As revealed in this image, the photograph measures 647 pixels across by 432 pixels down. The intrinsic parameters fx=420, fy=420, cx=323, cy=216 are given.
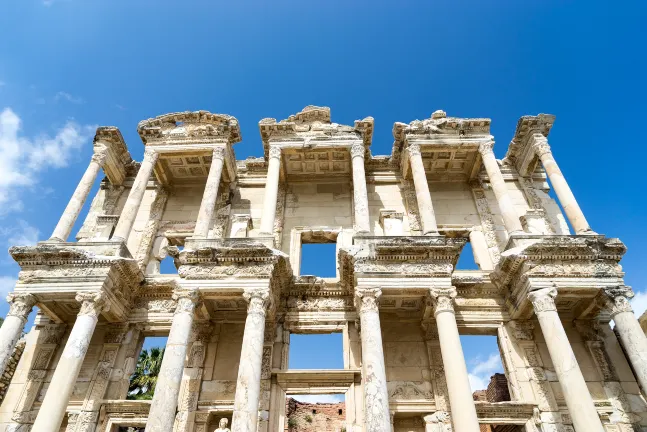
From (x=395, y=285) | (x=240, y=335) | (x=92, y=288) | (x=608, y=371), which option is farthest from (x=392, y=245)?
(x=92, y=288)

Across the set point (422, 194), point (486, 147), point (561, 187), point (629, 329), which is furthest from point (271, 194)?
point (629, 329)

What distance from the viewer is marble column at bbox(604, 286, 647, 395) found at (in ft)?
34.1

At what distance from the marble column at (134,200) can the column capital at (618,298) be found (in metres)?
14.2

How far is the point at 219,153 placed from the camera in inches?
602

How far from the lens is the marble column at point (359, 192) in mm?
13125

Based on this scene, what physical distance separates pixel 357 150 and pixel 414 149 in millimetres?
2100

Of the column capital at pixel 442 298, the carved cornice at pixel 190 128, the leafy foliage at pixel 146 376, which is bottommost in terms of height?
the column capital at pixel 442 298

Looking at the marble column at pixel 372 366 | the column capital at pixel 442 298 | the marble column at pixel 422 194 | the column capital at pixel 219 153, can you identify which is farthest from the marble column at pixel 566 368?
the column capital at pixel 219 153

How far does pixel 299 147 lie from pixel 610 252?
1034 cm

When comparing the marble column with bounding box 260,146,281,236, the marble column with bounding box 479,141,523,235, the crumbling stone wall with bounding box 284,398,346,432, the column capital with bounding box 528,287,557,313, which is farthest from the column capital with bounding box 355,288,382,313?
the crumbling stone wall with bounding box 284,398,346,432

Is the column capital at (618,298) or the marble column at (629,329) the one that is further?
the column capital at (618,298)

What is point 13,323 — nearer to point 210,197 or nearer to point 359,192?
point 210,197

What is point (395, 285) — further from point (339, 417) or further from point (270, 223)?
point (339, 417)

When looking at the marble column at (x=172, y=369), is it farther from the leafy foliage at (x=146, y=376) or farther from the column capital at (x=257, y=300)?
the leafy foliage at (x=146, y=376)
